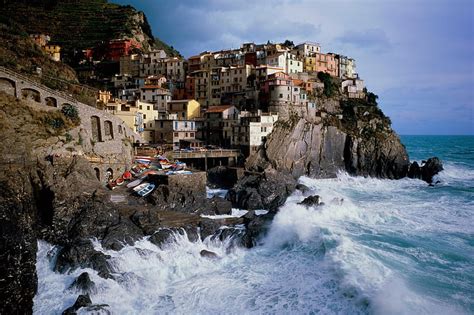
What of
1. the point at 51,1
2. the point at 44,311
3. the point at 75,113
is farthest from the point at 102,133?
the point at 51,1

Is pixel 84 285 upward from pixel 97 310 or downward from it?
upward

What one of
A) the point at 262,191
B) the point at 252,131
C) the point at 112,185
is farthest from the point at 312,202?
the point at 112,185

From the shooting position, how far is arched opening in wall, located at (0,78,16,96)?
1495 inches

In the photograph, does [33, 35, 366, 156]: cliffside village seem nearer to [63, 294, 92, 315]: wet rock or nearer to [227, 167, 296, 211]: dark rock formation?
[227, 167, 296, 211]: dark rock formation

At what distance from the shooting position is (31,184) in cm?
3027

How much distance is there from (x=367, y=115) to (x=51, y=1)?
3722 inches

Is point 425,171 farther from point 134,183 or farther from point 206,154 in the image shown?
point 134,183

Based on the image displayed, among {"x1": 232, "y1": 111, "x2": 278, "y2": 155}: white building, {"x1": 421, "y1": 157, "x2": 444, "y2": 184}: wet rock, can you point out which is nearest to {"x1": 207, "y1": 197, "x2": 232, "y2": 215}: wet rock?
{"x1": 232, "y1": 111, "x2": 278, "y2": 155}: white building

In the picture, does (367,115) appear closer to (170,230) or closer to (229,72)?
(229,72)

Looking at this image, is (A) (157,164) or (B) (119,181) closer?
(B) (119,181)

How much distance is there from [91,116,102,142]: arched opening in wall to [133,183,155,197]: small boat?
8170mm

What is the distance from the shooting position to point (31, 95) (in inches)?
1558

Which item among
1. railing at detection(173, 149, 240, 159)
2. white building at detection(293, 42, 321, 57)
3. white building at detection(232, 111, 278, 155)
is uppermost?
white building at detection(293, 42, 321, 57)

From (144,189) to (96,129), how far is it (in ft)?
33.6
